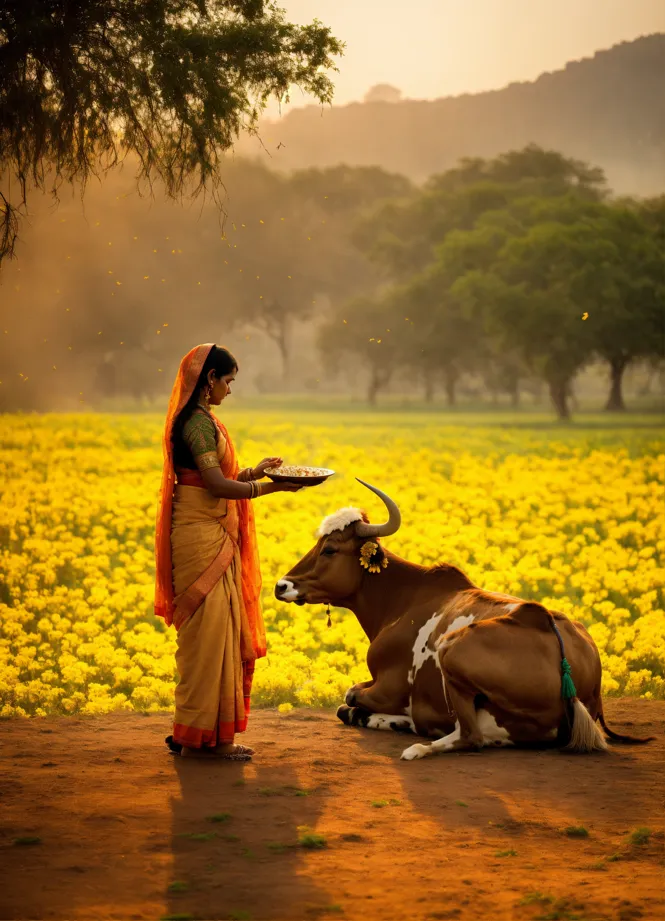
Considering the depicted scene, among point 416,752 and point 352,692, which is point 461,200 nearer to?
point 352,692

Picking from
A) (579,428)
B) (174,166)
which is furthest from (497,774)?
(579,428)

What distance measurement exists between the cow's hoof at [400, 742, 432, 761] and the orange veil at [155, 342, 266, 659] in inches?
44.9

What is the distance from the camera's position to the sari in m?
7.75

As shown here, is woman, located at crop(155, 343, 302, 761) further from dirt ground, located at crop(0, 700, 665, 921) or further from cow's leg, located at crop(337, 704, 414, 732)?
cow's leg, located at crop(337, 704, 414, 732)

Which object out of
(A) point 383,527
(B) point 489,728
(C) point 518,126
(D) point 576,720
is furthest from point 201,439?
(C) point 518,126

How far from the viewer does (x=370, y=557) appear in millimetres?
9188

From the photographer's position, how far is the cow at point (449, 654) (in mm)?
7754

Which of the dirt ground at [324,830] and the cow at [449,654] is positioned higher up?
the cow at [449,654]

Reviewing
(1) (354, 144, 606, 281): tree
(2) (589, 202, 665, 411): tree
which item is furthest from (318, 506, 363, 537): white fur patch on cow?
(1) (354, 144, 606, 281): tree

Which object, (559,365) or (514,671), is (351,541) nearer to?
(514,671)

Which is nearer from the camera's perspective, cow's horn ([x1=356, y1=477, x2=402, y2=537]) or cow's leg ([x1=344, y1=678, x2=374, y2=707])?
cow's horn ([x1=356, y1=477, x2=402, y2=537])

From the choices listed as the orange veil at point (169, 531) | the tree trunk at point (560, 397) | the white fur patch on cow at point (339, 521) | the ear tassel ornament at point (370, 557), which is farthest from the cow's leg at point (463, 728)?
the tree trunk at point (560, 397)

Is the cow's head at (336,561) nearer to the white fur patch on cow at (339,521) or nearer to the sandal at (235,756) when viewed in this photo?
the white fur patch on cow at (339,521)

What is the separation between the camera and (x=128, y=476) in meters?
20.7
